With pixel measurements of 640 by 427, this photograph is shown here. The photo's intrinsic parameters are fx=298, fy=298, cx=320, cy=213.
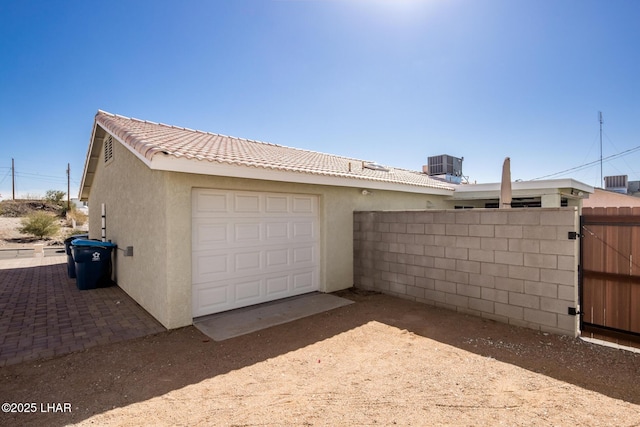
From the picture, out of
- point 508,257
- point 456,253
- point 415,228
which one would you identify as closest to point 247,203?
point 415,228

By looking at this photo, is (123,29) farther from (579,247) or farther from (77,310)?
(579,247)

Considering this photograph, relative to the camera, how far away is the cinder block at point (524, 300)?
18.9 ft

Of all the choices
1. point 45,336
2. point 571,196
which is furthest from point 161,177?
point 571,196

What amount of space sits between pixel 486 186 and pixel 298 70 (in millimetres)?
9402

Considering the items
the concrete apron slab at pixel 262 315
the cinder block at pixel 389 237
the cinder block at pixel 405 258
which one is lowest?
the concrete apron slab at pixel 262 315

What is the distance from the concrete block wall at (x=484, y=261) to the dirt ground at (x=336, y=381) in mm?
611

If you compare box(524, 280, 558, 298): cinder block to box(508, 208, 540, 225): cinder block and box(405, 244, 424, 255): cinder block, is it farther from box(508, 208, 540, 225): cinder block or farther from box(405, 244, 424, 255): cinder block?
box(405, 244, 424, 255): cinder block

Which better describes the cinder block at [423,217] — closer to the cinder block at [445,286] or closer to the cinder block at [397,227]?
the cinder block at [397,227]

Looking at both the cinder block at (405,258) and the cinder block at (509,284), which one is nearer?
the cinder block at (509,284)

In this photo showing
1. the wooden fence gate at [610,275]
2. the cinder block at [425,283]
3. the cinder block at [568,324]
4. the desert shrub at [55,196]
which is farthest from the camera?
the desert shrub at [55,196]

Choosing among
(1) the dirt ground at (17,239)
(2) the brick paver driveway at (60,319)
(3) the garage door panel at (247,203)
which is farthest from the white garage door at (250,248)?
(1) the dirt ground at (17,239)

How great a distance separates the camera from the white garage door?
21.6 ft

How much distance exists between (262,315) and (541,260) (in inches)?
228

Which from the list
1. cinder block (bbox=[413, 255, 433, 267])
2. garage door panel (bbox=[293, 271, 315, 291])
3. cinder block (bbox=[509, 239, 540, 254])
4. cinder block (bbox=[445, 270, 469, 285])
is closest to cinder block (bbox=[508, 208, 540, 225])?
cinder block (bbox=[509, 239, 540, 254])
